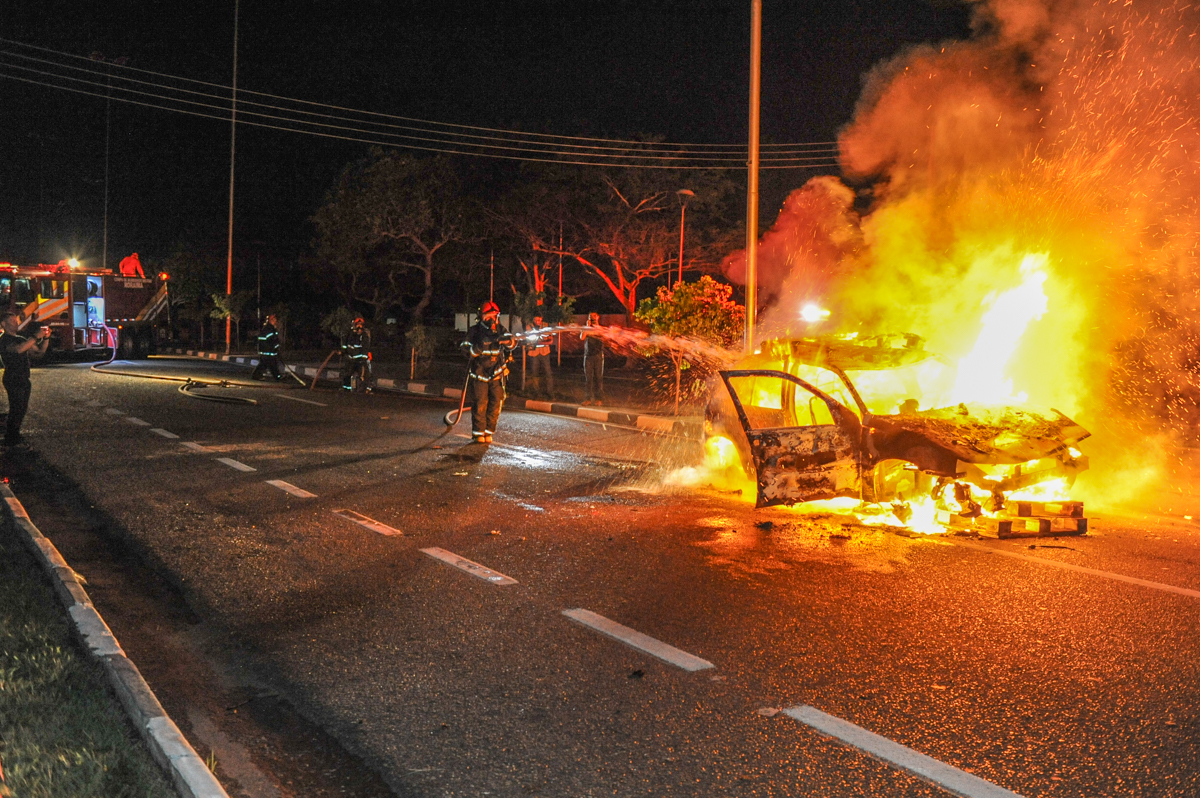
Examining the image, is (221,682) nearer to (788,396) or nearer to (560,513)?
(560,513)

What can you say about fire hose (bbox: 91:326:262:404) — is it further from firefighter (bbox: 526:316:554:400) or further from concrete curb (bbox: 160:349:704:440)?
firefighter (bbox: 526:316:554:400)

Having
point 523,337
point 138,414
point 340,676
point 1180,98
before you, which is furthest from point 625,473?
point 138,414

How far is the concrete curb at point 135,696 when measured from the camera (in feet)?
10.7

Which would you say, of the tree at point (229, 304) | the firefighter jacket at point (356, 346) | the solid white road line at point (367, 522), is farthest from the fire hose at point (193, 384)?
the solid white road line at point (367, 522)

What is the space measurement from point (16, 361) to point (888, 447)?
9.70 m

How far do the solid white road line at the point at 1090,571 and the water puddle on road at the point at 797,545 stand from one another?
1.39 feet

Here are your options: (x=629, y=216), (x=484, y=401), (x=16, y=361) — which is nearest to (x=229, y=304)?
(x=629, y=216)

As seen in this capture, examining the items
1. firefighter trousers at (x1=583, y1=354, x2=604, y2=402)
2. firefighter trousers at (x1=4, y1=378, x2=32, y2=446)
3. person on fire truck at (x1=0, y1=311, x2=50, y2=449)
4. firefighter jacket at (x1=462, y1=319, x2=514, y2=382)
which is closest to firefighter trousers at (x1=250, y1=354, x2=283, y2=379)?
firefighter trousers at (x1=583, y1=354, x2=604, y2=402)

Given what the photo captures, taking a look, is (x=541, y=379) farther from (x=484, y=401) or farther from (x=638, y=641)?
(x=638, y=641)

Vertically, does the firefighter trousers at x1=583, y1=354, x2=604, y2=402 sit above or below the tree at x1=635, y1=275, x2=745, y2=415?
below

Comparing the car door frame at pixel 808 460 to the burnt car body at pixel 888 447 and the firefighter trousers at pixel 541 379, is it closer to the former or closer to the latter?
the burnt car body at pixel 888 447

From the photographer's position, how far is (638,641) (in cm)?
507

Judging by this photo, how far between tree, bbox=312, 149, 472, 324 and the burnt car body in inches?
1185

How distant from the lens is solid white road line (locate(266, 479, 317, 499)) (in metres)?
9.13
